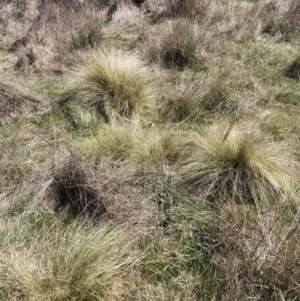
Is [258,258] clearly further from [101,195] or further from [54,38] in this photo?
[54,38]

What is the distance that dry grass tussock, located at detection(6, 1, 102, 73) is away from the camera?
5.09m

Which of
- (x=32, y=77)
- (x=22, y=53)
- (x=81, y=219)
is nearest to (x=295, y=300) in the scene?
(x=81, y=219)

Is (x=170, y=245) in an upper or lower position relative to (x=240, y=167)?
lower

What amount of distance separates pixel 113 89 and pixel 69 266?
233cm

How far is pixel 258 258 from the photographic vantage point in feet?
7.10

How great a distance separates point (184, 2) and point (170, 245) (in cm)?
491

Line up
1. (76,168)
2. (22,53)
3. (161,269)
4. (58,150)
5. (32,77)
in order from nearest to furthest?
(161,269)
(76,168)
(58,150)
(32,77)
(22,53)

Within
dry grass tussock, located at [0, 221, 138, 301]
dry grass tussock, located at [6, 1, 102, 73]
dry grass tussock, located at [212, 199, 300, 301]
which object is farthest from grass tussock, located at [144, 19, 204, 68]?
dry grass tussock, located at [0, 221, 138, 301]

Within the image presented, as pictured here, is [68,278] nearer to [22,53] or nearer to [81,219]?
[81,219]

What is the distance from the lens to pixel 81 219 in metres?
2.59

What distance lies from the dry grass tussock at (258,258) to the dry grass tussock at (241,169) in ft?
1.01

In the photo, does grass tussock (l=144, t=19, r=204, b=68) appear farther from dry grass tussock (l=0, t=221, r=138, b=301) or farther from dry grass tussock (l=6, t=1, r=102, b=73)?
dry grass tussock (l=0, t=221, r=138, b=301)

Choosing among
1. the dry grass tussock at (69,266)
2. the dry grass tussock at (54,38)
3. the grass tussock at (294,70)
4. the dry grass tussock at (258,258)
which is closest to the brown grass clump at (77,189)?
the dry grass tussock at (69,266)

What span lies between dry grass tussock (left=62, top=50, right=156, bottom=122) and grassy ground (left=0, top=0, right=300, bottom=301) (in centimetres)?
1
